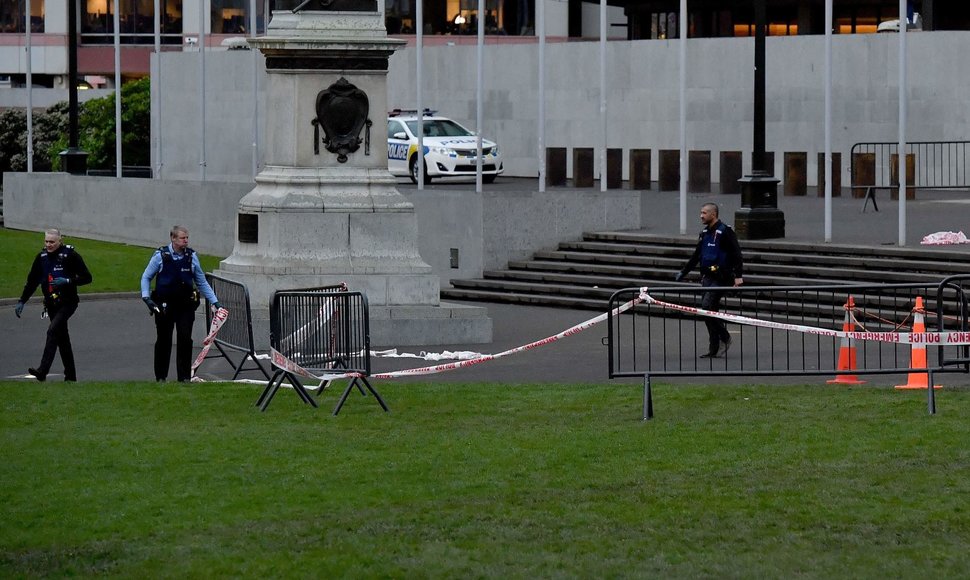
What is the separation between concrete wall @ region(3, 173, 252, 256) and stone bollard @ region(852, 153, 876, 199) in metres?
11.8

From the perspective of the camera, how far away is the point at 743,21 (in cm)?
5553

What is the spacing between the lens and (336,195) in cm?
2131

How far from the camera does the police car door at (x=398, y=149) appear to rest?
39.6 metres

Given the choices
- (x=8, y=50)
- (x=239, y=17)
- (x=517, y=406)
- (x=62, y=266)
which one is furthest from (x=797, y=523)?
(x=8, y=50)

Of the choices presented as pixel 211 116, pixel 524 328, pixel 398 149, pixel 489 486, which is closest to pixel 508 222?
pixel 524 328

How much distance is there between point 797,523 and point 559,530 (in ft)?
4.51

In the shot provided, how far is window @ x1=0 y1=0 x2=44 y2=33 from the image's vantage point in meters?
79.9

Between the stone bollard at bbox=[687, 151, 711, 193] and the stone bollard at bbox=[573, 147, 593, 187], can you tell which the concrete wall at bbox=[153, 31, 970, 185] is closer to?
the stone bollard at bbox=[687, 151, 711, 193]

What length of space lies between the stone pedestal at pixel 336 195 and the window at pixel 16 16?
61381 mm

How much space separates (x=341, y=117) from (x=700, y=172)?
17.6 m

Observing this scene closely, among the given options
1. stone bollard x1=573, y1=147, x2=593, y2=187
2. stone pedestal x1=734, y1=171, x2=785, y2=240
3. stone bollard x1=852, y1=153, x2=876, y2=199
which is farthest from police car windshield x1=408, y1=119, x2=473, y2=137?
stone pedestal x1=734, y1=171, x2=785, y2=240

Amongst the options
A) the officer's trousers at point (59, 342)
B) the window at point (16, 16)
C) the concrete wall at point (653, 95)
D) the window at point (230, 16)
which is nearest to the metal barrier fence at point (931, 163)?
the concrete wall at point (653, 95)

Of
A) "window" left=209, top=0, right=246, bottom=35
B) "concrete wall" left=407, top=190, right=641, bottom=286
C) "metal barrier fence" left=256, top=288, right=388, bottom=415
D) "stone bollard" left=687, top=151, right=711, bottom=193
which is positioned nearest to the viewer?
"metal barrier fence" left=256, top=288, right=388, bottom=415

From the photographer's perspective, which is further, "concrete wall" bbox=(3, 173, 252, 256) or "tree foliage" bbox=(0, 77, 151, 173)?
"tree foliage" bbox=(0, 77, 151, 173)
